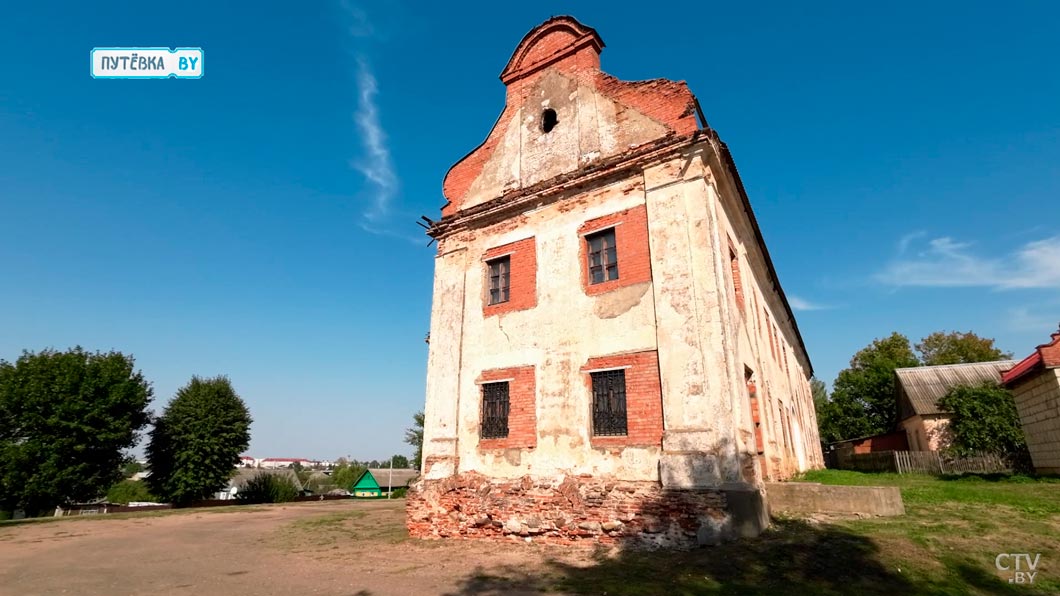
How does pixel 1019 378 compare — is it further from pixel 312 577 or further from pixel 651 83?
pixel 312 577

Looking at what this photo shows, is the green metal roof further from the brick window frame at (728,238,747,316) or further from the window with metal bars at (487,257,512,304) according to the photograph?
the brick window frame at (728,238,747,316)

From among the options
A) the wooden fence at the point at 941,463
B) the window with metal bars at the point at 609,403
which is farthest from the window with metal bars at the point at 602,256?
the wooden fence at the point at 941,463

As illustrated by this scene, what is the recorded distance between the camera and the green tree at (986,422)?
76.0 ft

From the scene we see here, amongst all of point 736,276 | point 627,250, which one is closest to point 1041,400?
point 736,276

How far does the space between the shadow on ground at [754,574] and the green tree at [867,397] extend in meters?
41.6

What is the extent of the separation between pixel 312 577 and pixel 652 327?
6893mm

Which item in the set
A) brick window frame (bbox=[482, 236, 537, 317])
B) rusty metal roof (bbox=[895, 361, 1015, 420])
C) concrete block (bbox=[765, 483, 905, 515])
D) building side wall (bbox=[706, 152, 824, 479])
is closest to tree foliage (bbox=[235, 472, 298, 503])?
brick window frame (bbox=[482, 236, 537, 317])

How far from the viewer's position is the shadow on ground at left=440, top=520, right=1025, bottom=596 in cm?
567

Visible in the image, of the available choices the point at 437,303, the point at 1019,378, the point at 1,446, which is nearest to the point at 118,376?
the point at 1,446

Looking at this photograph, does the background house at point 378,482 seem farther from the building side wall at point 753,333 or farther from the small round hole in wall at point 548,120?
the small round hole in wall at point 548,120

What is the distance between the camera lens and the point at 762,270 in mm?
16453

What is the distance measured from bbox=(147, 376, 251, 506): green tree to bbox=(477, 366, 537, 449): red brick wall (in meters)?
23.7

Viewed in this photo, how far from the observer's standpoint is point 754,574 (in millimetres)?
6277

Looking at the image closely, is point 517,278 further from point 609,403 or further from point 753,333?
point 753,333
